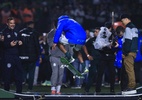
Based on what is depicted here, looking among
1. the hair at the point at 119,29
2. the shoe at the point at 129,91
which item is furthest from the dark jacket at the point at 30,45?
the shoe at the point at 129,91

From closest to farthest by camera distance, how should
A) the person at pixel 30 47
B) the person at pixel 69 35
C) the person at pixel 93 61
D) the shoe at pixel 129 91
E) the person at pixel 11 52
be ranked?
the shoe at pixel 129 91 < the person at pixel 69 35 < the person at pixel 11 52 < the person at pixel 30 47 < the person at pixel 93 61

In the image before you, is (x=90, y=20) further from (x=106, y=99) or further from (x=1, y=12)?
(x=106, y=99)

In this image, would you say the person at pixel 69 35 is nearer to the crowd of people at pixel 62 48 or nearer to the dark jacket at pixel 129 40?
the crowd of people at pixel 62 48

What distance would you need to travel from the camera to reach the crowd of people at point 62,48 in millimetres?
17219

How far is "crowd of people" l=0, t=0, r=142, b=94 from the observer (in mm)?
17219

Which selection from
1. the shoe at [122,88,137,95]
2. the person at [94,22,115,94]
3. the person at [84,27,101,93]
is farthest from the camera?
the person at [84,27,101,93]

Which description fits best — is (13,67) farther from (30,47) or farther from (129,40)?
(129,40)

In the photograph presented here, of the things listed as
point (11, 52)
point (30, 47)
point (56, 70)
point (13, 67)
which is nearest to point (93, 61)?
point (30, 47)

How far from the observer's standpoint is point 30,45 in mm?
20062

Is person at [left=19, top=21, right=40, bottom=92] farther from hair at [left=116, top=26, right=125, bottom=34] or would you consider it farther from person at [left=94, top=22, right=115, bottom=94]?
hair at [left=116, top=26, right=125, bottom=34]

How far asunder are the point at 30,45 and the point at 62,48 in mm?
3047

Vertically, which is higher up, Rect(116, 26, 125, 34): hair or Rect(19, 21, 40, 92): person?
Rect(116, 26, 125, 34): hair

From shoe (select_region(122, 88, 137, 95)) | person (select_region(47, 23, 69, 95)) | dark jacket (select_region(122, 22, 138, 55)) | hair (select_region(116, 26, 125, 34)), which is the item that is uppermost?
hair (select_region(116, 26, 125, 34))

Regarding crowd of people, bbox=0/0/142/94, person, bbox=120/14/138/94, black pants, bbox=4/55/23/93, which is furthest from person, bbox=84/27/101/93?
black pants, bbox=4/55/23/93
